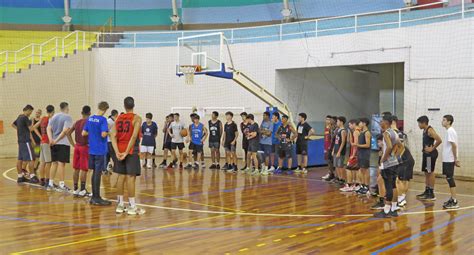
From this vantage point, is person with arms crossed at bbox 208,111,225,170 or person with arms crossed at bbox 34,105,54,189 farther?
person with arms crossed at bbox 208,111,225,170

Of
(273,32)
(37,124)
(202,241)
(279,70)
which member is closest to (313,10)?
(273,32)

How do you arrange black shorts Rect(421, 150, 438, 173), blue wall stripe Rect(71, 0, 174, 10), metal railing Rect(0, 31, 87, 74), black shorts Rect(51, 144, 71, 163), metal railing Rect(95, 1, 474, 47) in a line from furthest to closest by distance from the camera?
blue wall stripe Rect(71, 0, 174, 10), metal railing Rect(0, 31, 87, 74), metal railing Rect(95, 1, 474, 47), black shorts Rect(51, 144, 71, 163), black shorts Rect(421, 150, 438, 173)

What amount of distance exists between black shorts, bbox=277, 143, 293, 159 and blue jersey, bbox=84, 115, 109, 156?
5.77m

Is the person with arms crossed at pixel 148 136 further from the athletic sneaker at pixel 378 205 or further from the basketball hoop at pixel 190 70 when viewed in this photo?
the athletic sneaker at pixel 378 205

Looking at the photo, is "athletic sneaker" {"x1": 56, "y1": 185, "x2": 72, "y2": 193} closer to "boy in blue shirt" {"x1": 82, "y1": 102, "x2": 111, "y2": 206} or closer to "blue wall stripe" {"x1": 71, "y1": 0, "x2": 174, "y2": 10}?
"boy in blue shirt" {"x1": 82, "y1": 102, "x2": 111, "y2": 206}

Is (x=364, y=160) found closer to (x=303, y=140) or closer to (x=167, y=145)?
(x=303, y=140)

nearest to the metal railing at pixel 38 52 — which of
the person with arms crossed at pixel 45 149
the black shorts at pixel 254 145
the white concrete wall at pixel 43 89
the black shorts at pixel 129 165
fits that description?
the white concrete wall at pixel 43 89

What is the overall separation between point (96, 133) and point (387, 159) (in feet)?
15.2

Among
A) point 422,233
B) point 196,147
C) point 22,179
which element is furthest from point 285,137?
point 422,233

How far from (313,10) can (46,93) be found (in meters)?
10.8

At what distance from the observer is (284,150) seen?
43.6ft

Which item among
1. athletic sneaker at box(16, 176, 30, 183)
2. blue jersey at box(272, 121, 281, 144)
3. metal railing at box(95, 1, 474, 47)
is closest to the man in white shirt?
blue jersey at box(272, 121, 281, 144)

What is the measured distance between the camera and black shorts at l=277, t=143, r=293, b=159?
43.1 ft

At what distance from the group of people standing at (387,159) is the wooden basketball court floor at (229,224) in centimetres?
31
